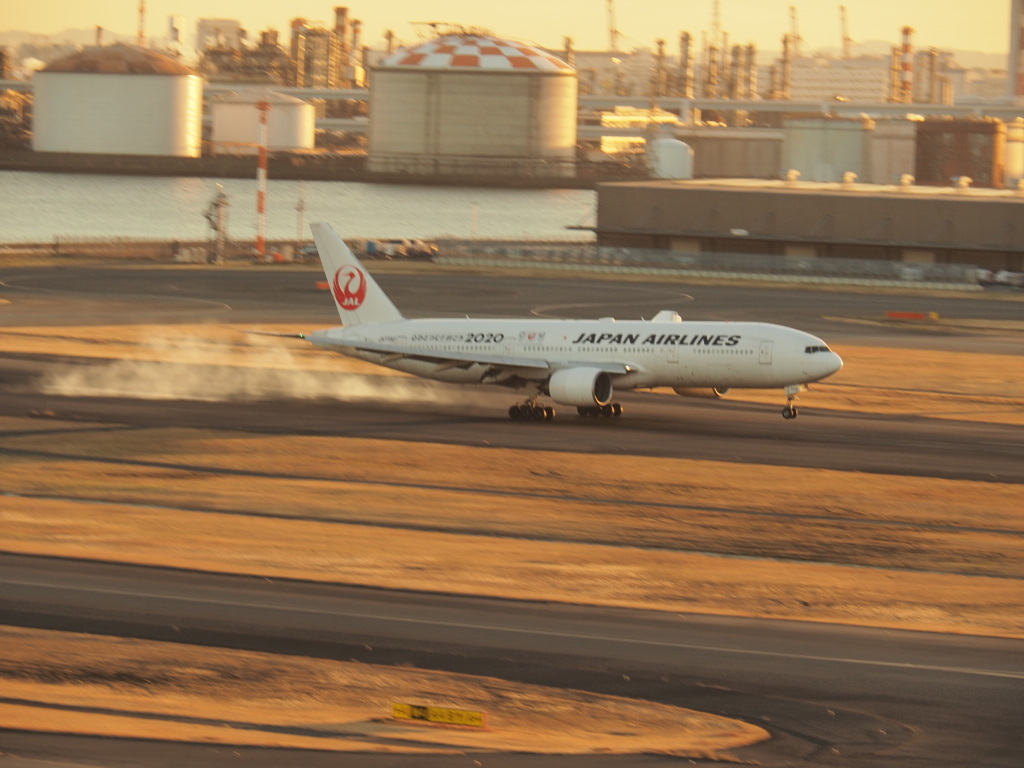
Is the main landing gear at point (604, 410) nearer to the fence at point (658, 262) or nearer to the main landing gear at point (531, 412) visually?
the main landing gear at point (531, 412)

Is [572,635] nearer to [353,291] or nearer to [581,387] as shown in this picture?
[581,387]

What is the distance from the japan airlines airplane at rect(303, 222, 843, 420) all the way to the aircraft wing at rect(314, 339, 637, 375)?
44 millimetres

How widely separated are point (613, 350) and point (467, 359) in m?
6.48

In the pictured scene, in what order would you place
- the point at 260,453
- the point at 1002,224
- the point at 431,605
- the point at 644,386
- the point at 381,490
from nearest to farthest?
the point at 431,605
the point at 381,490
the point at 260,453
the point at 644,386
the point at 1002,224

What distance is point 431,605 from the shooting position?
120ft

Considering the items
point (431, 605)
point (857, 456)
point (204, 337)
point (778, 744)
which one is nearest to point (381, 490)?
point (431, 605)

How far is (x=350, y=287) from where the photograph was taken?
70.2 meters

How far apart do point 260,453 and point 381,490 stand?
8.28 metres

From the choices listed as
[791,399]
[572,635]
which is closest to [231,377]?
[791,399]

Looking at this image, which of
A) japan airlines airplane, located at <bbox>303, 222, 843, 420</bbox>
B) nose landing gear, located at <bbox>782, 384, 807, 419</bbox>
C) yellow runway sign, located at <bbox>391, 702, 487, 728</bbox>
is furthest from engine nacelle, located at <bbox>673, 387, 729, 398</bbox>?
yellow runway sign, located at <bbox>391, 702, 487, 728</bbox>

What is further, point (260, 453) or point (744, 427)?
point (744, 427)

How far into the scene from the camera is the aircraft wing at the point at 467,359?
211 ft

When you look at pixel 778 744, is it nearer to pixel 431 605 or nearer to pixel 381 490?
pixel 431 605


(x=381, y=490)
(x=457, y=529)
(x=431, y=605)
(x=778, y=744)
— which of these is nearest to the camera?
(x=778, y=744)
